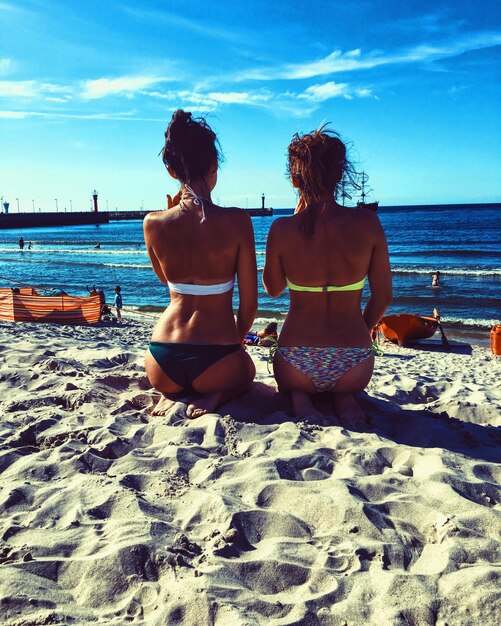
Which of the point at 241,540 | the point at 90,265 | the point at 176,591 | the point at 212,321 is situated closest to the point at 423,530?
the point at 241,540

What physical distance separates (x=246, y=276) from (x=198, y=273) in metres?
0.31

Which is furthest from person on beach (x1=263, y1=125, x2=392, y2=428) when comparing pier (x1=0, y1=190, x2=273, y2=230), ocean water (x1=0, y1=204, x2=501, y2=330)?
pier (x1=0, y1=190, x2=273, y2=230)

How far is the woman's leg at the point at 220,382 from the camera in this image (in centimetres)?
Result: 334

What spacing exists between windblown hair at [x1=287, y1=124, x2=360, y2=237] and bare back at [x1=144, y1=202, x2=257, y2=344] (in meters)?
0.39

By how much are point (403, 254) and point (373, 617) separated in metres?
31.7

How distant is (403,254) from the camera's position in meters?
31.7

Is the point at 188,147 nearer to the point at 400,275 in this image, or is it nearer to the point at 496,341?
the point at 496,341

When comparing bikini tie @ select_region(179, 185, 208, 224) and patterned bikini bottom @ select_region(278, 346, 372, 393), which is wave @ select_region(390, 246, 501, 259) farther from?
bikini tie @ select_region(179, 185, 208, 224)

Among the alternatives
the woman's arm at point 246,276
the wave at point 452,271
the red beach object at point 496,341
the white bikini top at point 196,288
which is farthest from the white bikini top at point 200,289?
the wave at point 452,271

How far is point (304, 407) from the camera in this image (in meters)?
3.34

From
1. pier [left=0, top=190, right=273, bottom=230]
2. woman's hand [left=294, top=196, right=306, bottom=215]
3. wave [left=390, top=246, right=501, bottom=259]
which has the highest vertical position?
pier [left=0, top=190, right=273, bottom=230]

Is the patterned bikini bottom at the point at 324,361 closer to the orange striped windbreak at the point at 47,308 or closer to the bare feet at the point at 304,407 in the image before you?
the bare feet at the point at 304,407

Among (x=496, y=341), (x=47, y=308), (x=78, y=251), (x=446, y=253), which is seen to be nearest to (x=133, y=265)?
(x=78, y=251)

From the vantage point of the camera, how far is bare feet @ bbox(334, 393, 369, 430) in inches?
126
